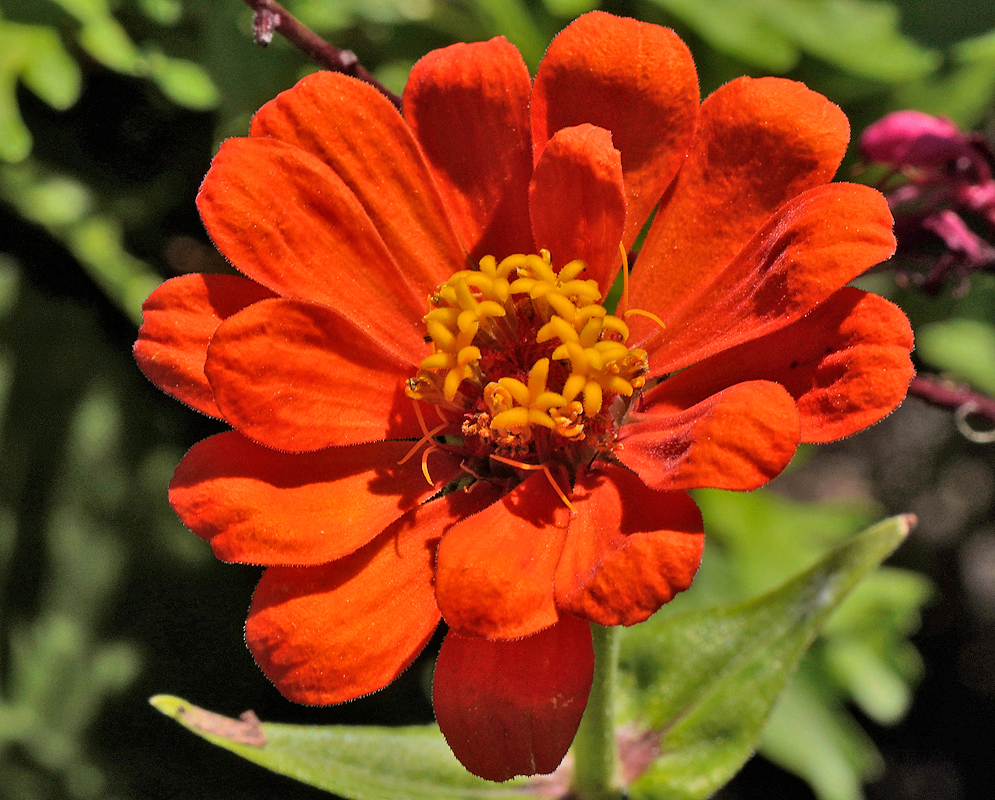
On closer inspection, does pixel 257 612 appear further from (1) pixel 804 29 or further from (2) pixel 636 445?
(1) pixel 804 29

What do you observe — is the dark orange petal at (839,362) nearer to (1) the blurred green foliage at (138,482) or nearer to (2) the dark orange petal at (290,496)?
(2) the dark orange petal at (290,496)

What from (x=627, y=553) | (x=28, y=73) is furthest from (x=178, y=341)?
(x=28, y=73)

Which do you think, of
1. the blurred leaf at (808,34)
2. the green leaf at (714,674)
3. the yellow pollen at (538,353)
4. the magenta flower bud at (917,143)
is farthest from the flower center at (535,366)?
the blurred leaf at (808,34)

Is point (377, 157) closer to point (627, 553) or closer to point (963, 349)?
point (627, 553)

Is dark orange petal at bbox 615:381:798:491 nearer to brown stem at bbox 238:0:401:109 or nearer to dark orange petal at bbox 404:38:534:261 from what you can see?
dark orange petal at bbox 404:38:534:261

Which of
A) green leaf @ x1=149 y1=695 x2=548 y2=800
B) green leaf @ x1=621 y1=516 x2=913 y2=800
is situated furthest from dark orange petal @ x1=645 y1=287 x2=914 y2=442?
green leaf @ x1=149 y1=695 x2=548 y2=800

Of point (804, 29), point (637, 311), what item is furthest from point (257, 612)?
point (804, 29)

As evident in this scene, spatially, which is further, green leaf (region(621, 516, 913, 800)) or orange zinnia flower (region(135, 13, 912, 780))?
green leaf (region(621, 516, 913, 800))
